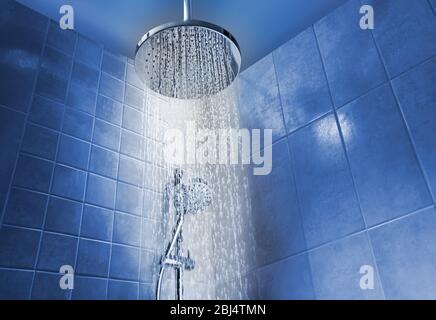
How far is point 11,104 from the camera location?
1.17 meters

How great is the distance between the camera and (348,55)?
1.32 meters

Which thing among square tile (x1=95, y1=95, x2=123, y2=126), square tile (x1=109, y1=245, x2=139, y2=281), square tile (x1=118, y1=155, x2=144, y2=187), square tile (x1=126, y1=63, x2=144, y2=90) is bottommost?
square tile (x1=109, y1=245, x2=139, y2=281)

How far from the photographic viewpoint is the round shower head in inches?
41.9

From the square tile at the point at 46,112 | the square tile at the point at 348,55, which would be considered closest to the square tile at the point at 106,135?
the square tile at the point at 46,112

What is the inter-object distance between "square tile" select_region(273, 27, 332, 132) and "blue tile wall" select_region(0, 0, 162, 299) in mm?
530

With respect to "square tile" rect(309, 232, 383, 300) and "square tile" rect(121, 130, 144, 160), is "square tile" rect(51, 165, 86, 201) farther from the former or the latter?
"square tile" rect(309, 232, 383, 300)

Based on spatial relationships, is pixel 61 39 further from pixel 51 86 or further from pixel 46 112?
pixel 46 112

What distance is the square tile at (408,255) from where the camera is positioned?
0.97 m

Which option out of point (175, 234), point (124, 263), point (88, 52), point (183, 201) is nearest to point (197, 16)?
point (88, 52)

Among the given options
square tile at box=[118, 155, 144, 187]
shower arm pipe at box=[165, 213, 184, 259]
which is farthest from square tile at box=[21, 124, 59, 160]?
shower arm pipe at box=[165, 213, 184, 259]

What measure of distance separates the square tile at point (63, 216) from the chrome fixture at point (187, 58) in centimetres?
42

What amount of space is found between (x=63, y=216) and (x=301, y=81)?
35.2 inches

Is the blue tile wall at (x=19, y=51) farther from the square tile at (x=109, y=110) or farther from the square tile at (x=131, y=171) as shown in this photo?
the square tile at (x=131, y=171)
